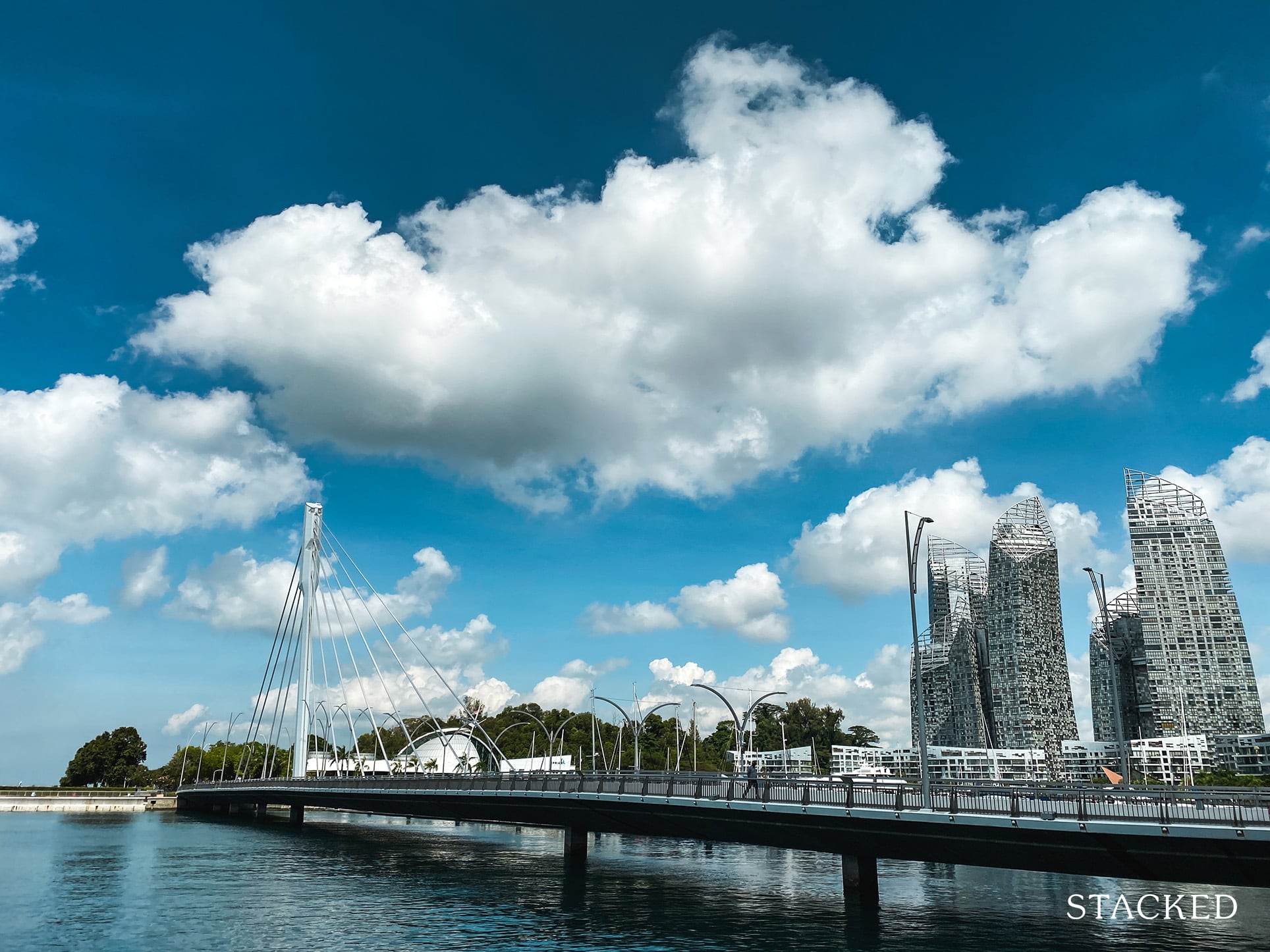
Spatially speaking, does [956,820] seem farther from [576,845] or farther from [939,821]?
[576,845]

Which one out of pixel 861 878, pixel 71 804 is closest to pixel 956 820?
pixel 861 878

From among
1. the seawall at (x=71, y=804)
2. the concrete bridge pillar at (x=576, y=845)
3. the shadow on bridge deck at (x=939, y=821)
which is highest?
the shadow on bridge deck at (x=939, y=821)

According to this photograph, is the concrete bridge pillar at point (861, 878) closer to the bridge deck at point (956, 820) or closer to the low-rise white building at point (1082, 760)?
the bridge deck at point (956, 820)

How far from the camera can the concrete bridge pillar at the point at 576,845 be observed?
64.5 metres

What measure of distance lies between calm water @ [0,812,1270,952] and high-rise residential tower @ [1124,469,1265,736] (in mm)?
118593

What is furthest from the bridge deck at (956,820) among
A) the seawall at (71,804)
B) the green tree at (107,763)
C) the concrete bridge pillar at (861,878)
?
the green tree at (107,763)

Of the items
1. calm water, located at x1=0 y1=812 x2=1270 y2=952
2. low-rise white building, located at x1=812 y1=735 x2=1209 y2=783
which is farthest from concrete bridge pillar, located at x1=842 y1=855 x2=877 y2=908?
low-rise white building, located at x1=812 y1=735 x2=1209 y2=783

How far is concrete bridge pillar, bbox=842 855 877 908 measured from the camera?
4512cm

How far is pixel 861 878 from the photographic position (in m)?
45.4

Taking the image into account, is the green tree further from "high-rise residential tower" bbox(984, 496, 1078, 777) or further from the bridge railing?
"high-rise residential tower" bbox(984, 496, 1078, 777)

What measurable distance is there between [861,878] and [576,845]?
2529 cm

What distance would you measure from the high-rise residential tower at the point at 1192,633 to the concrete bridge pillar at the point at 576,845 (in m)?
133

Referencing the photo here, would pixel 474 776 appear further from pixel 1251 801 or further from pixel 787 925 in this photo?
pixel 1251 801

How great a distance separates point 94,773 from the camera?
168 meters
